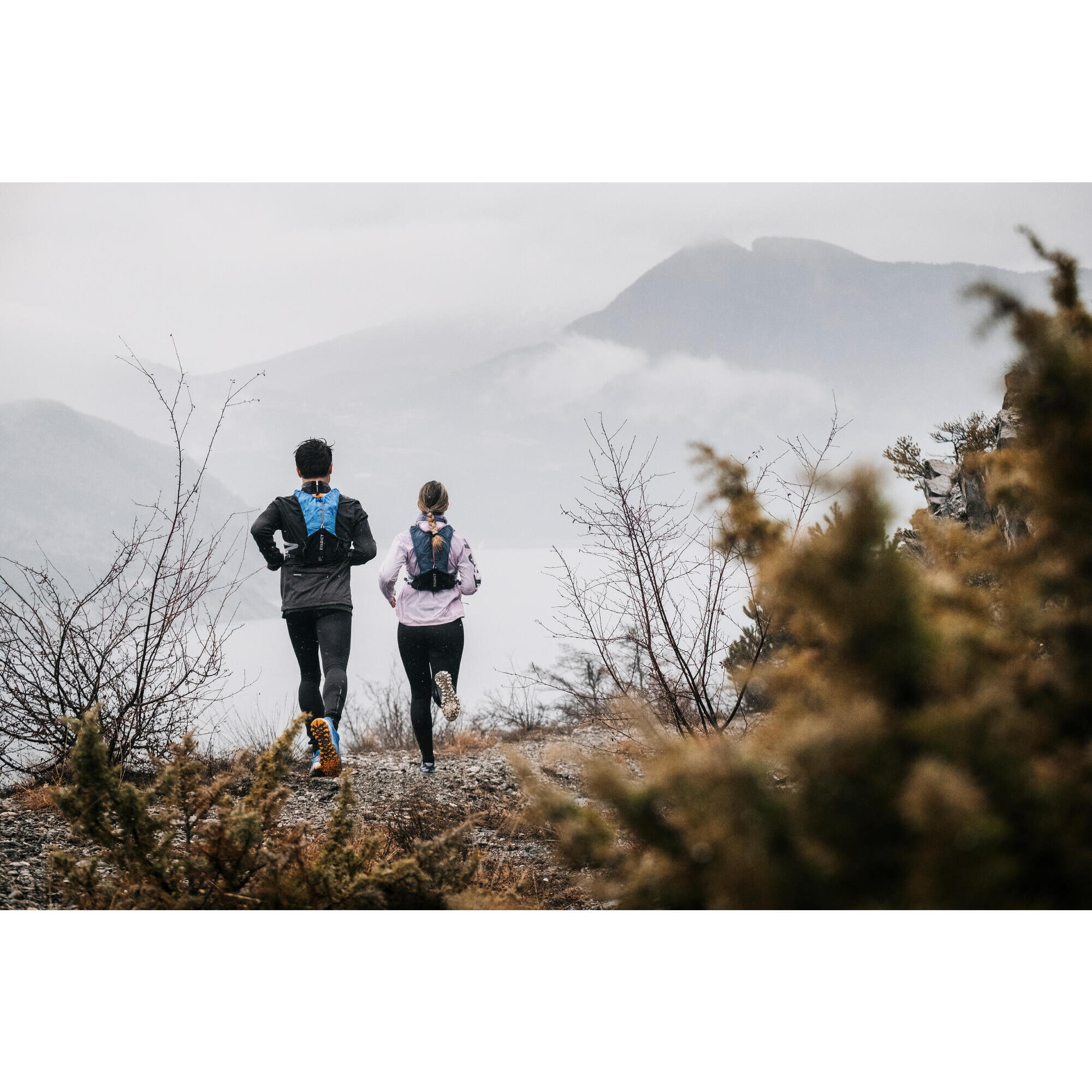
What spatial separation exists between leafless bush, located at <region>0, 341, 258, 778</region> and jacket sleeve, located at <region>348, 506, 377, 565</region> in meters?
0.61

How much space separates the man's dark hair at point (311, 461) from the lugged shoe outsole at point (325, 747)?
1.13 m

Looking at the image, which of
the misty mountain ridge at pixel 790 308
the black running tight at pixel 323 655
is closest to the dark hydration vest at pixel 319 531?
the black running tight at pixel 323 655

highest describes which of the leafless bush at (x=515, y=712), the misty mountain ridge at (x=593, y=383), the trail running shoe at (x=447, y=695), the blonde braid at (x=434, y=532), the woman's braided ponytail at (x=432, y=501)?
the misty mountain ridge at (x=593, y=383)

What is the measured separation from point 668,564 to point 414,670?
1.38 metres

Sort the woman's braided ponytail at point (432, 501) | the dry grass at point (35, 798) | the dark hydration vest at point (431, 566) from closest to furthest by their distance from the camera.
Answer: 1. the dry grass at point (35, 798)
2. the dark hydration vest at point (431, 566)
3. the woman's braided ponytail at point (432, 501)

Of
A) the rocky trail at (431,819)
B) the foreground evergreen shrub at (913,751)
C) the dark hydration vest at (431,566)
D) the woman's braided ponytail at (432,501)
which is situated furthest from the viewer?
the woman's braided ponytail at (432,501)

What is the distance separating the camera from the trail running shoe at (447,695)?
3.48 metres

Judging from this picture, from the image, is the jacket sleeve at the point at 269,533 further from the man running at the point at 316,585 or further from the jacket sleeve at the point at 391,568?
the jacket sleeve at the point at 391,568

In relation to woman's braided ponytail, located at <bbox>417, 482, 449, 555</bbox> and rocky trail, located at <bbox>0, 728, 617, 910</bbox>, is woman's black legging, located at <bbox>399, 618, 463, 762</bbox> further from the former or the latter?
woman's braided ponytail, located at <bbox>417, 482, 449, 555</bbox>

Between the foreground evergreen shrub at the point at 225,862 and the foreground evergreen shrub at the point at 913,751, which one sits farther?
the foreground evergreen shrub at the point at 225,862

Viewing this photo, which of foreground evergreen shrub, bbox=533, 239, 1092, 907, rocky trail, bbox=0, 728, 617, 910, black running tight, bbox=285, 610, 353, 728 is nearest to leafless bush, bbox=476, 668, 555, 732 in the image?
rocky trail, bbox=0, 728, 617, 910

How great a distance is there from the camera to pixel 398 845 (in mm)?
2531

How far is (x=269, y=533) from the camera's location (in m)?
3.31

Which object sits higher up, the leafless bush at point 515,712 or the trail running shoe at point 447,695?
the trail running shoe at point 447,695
